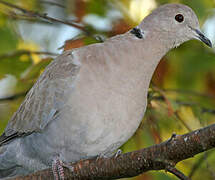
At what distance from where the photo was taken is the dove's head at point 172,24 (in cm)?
329

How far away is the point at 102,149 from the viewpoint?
3049mm

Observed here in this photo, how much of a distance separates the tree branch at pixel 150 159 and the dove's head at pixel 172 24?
1.10 m

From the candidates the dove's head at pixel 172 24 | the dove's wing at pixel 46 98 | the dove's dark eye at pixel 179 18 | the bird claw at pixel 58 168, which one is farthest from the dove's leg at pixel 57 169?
the dove's dark eye at pixel 179 18

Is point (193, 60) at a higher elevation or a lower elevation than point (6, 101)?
higher

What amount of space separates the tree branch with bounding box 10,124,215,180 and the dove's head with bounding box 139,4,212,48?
1.10 m

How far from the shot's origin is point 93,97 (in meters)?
2.88

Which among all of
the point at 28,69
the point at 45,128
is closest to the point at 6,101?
the point at 28,69

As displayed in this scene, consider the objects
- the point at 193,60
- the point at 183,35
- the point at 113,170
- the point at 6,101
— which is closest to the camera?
the point at 113,170

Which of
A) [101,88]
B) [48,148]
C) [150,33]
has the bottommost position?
[48,148]

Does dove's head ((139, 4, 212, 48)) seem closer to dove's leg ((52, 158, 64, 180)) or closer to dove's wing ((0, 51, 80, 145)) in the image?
dove's wing ((0, 51, 80, 145))

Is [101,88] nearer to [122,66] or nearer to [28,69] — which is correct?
[122,66]

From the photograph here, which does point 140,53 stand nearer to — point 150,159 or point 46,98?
point 46,98

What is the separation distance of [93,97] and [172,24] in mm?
859

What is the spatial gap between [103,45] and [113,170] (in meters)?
0.95
